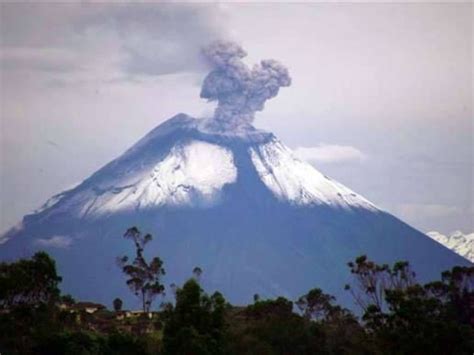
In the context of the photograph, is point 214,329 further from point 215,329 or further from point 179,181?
point 179,181

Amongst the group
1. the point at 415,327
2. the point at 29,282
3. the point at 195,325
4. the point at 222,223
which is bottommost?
the point at 195,325

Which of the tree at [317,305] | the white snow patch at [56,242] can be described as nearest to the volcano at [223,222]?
the white snow patch at [56,242]

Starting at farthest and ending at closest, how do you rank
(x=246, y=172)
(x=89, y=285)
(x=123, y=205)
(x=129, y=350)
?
(x=246, y=172) < (x=123, y=205) < (x=89, y=285) < (x=129, y=350)

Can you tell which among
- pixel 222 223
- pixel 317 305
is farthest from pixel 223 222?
pixel 317 305

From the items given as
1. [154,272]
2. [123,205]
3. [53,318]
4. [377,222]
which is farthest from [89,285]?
[53,318]

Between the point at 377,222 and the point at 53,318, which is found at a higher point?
the point at 377,222

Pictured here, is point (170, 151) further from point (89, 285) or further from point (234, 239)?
point (89, 285)
